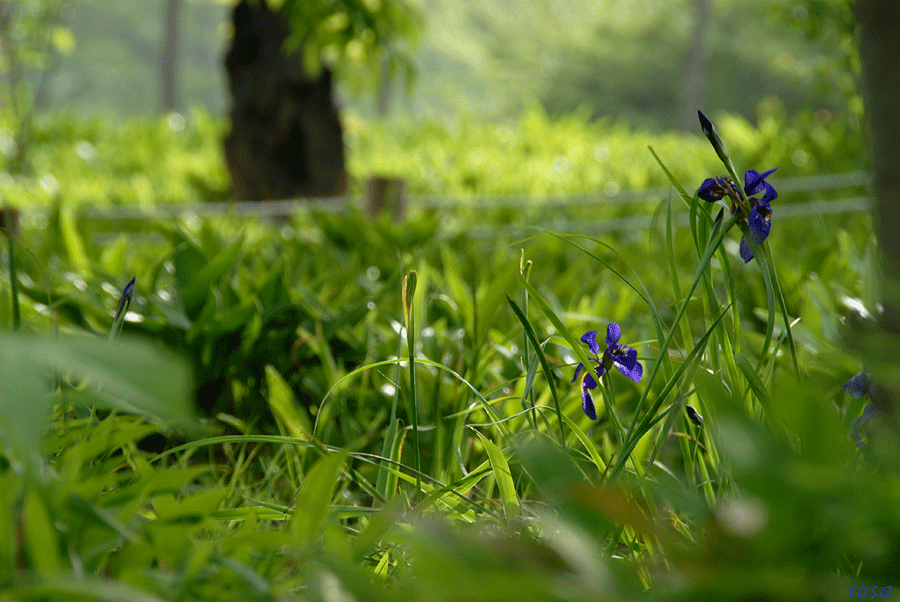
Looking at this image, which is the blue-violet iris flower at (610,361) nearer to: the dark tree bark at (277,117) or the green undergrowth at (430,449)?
the green undergrowth at (430,449)

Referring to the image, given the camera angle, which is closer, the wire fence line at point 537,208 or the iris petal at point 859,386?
the iris petal at point 859,386

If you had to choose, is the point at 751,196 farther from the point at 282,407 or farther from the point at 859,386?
the point at 282,407

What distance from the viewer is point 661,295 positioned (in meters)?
2.17

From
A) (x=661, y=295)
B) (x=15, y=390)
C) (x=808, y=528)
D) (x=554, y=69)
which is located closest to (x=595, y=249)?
(x=661, y=295)

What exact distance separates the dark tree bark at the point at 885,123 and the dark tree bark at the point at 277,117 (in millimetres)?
4134

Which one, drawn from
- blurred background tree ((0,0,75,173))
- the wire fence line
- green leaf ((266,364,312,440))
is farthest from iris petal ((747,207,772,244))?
blurred background tree ((0,0,75,173))

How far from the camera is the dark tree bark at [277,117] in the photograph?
4.50 meters

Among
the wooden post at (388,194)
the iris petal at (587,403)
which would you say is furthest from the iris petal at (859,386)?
the wooden post at (388,194)

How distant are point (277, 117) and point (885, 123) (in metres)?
4.31

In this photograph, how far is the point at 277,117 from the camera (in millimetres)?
4547

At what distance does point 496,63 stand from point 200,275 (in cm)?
2818

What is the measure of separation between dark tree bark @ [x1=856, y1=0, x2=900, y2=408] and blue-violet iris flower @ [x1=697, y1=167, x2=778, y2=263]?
0.17 meters

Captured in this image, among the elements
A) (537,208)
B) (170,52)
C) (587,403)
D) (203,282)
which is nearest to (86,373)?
(587,403)

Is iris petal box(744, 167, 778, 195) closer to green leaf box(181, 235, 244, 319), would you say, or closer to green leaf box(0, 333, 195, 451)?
green leaf box(0, 333, 195, 451)
